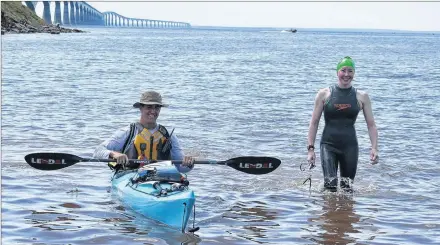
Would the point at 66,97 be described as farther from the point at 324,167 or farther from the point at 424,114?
the point at 324,167

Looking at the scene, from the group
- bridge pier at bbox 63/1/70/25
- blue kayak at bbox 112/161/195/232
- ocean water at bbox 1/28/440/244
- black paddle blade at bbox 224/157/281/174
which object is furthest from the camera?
bridge pier at bbox 63/1/70/25

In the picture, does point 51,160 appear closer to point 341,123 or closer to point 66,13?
point 341,123

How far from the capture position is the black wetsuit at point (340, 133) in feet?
30.1

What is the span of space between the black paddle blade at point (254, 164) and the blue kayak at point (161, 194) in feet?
4.14

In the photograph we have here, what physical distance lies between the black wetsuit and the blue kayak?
2.01 m

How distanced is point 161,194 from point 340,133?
2481 millimetres

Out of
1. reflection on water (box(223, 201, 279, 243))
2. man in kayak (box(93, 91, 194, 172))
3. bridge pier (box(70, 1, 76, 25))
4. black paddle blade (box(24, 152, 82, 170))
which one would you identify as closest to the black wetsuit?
reflection on water (box(223, 201, 279, 243))

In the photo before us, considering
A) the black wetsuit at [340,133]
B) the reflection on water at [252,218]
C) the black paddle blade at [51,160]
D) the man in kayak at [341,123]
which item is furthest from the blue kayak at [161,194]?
the black wetsuit at [340,133]

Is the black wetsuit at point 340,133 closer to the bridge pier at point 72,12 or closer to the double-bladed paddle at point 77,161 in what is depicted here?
the double-bladed paddle at point 77,161

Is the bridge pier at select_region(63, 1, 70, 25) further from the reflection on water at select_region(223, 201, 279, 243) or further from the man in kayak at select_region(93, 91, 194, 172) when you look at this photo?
the man in kayak at select_region(93, 91, 194, 172)

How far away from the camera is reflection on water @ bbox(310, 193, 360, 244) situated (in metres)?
8.18

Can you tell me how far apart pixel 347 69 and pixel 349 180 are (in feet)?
4.97

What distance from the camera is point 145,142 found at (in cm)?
898

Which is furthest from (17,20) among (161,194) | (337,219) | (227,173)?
(161,194)
